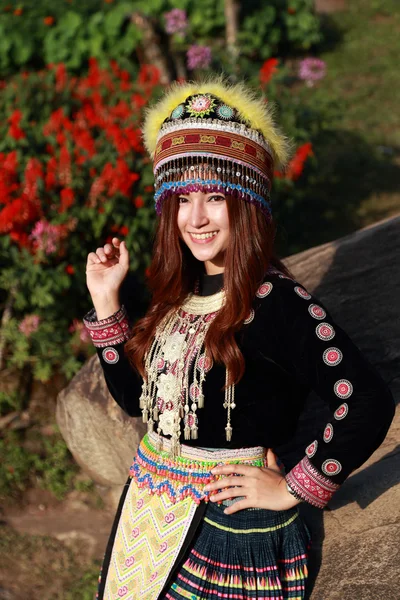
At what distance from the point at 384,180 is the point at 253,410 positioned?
19.9ft

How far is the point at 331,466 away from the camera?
214 cm

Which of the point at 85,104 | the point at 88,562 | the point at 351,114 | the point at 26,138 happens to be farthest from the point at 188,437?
the point at 351,114

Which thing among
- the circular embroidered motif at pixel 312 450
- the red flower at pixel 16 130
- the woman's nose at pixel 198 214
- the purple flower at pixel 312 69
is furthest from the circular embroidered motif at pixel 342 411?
the purple flower at pixel 312 69

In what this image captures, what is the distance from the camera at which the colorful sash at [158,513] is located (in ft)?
7.51

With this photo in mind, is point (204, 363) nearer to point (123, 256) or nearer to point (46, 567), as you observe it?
point (123, 256)

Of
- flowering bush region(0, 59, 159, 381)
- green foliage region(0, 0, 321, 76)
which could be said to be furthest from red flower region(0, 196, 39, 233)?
green foliage region(0, 0, 321, 76)

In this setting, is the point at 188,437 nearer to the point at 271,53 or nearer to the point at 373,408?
the point at 373,408

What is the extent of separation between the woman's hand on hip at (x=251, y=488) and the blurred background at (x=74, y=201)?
848mm

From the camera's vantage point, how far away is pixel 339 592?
228 centimetres

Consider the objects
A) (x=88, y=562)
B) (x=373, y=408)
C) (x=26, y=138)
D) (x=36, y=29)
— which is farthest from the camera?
(x=36, y=29)

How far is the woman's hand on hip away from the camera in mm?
2236

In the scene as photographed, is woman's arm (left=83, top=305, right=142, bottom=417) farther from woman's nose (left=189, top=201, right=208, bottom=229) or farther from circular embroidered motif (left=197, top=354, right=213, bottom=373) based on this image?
woman's nose (left=189, top=201, right=208, bottom=229)

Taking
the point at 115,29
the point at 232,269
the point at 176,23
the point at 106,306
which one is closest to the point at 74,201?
the point at 106,306

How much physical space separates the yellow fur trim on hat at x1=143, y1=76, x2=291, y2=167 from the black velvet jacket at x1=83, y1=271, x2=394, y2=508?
16.4 inches
